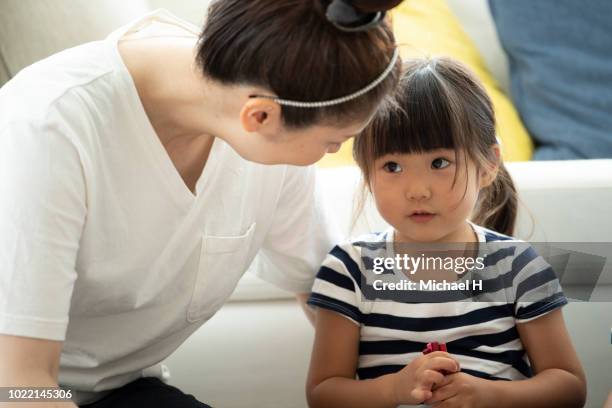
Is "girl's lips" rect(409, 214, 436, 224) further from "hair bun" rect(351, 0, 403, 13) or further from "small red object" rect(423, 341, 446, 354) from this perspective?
"hair bun" rect(351, 0, 403, 13)

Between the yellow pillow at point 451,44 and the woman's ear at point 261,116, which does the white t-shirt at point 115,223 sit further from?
the yellow pillow at point 451,44

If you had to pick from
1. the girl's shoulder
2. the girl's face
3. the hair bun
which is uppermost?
Result: the hair bun

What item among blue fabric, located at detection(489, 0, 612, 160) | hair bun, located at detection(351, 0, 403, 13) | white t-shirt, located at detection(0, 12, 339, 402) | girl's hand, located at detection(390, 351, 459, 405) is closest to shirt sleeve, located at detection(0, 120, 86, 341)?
white t-shirt, located at detection(0, 12, 339, 402)

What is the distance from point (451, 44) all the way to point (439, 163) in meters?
0.79

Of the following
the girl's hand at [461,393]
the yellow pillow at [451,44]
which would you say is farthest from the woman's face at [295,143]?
the yellow pillow at [451,44]

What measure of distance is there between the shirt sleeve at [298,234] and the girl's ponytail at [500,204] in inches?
9.2

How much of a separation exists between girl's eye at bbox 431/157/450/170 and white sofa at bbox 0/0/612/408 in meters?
0.20

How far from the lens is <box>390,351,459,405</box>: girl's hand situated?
43.9 inches

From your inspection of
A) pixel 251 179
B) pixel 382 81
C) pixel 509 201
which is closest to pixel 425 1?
pixel 509 201

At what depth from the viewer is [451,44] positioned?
6.39ft

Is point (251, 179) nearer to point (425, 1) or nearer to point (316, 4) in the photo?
point (316, 4)

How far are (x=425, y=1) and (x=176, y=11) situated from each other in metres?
0.56

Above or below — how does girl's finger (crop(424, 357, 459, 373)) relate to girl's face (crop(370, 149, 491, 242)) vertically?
below

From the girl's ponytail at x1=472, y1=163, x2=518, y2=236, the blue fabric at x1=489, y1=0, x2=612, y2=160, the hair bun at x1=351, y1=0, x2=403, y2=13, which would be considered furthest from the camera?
the blue fabric at x1=489, y1=0, x2=612, y2=160
